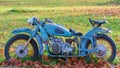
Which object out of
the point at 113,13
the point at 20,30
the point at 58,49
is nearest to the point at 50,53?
the point at 58,49

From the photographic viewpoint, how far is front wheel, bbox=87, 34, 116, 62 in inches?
384

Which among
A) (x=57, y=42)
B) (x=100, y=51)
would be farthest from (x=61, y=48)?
(x=100, y=51)

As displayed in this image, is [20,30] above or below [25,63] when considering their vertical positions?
above

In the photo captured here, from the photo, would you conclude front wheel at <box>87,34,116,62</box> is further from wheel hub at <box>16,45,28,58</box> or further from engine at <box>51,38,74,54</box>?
wheel hub at <box>16,45,28,58</box>

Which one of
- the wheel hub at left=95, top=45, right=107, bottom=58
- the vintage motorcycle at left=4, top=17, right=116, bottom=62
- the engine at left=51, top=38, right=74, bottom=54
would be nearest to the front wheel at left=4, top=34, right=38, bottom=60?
the vintage motorcycle at left=4, top=17, right=116, bottom=62

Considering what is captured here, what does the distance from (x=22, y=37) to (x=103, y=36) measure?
5.86 ft

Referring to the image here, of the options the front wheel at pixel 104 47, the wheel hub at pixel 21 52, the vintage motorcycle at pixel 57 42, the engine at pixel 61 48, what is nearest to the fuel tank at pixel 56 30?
the vintage motorcycle at pixel 57 42

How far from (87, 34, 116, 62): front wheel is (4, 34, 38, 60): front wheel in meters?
1.22

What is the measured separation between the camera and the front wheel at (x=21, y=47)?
31.8 ft

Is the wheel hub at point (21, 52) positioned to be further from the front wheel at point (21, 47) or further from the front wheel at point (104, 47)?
the front wheel at point (104, 47)

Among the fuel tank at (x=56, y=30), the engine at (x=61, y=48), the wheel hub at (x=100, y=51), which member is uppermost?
the fuel tank at (x=56, y=30)

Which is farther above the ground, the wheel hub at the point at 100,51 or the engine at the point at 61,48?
the engine at the point at 61,48

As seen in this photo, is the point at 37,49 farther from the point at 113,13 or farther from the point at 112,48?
the point at 113,13

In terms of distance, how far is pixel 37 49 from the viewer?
31.9 feet
